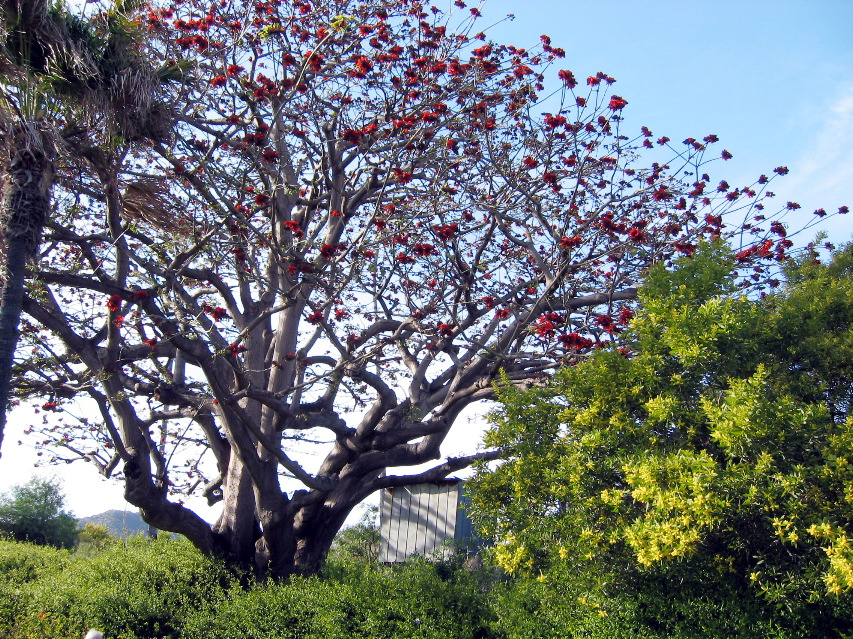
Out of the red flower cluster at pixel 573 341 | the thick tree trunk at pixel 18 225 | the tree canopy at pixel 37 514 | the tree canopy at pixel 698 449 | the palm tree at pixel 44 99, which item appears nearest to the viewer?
the tree canopy at pixel 698 449

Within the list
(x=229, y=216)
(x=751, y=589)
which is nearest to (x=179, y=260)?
(x=229, y=216)

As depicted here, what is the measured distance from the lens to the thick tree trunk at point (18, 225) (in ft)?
20.5

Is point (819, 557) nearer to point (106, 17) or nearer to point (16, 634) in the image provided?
point (106, 17)

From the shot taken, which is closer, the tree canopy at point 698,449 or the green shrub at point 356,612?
the tree canopy at point 698,449

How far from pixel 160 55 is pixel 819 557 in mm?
7475

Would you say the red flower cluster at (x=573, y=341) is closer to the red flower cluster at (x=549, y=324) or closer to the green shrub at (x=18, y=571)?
the red flower cluster at (x=549, y=324)

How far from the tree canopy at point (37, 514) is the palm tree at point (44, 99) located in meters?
17.2

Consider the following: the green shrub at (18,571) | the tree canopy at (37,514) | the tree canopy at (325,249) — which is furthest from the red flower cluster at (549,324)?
the tree canopy at (37,514)

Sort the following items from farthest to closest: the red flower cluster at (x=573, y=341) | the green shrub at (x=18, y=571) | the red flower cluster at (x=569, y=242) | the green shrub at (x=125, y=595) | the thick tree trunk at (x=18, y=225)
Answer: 1. the green shrub at (x=18, y=571)
2. the green shrub at (x=125, y=595)
3. the red flower cluster at (x=569, y=242)
4. the red flower cluster at (x=573, y=341)
5. the thick tree trunk at (x=18, y=225)

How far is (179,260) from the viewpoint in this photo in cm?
788

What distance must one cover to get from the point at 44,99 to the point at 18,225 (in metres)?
1.31

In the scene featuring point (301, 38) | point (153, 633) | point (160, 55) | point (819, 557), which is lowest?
point (153, 633)

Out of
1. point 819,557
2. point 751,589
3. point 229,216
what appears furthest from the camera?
point 229,216

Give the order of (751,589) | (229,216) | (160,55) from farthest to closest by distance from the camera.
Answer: (229,216) < (160,55) < (751,589)
